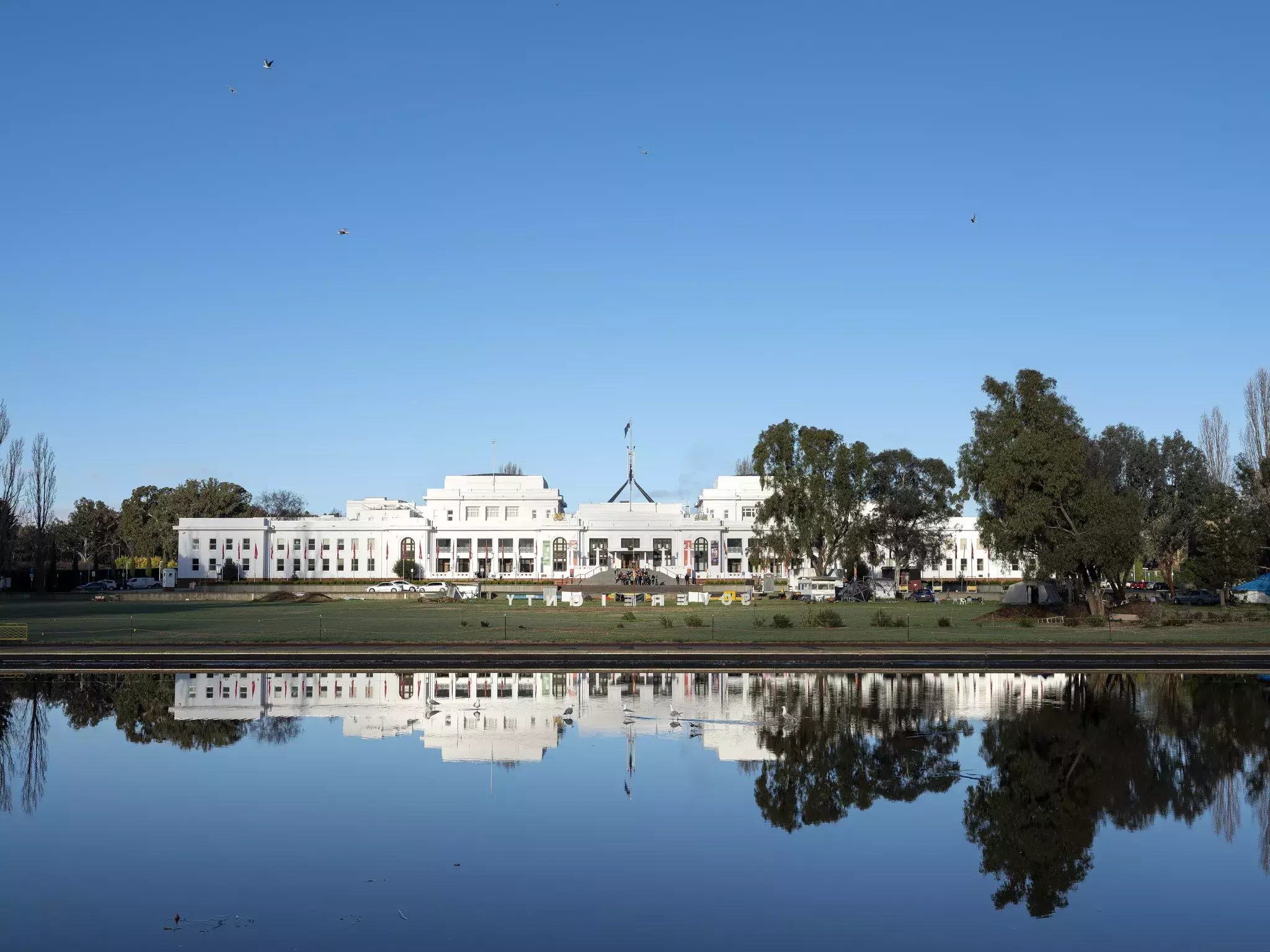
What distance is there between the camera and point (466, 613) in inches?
2092


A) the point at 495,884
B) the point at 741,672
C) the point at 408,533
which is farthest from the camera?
the point at 408,533

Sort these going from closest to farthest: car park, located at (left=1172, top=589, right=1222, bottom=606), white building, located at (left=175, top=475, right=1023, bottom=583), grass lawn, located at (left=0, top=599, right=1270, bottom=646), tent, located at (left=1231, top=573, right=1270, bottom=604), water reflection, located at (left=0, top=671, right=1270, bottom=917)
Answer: water reflection, located at (left=0, top=671, right=1270, bottom=917) → grass lawn, located at (left=0, top=599, right=1270, bottom=646) → car park, located at (left=1172, top=589, right=1222, bottom=606) → tent, located at (left=1231, top=573, right=1270, bottom=604) → white building, located at (left=175, top=475, right=1023, bottom=583)

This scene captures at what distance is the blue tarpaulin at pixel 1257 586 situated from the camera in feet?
228

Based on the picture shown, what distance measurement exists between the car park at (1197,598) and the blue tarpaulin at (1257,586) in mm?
1416

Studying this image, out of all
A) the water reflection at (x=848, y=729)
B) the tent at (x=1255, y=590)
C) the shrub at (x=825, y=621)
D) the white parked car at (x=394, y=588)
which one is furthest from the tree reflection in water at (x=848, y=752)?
the white parked car at (x=394, y=588)

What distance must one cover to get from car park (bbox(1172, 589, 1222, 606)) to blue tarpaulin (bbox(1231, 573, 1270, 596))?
4.65ft

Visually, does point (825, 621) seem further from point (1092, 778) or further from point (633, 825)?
point (633, 825)

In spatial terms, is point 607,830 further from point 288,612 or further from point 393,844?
point 288,612

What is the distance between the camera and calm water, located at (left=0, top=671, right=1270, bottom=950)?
28.1ft

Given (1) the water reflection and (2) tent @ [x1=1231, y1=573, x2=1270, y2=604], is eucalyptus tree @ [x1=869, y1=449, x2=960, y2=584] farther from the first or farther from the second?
(1) the water reflection

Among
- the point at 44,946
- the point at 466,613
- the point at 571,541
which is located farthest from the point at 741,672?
the point at 571,541

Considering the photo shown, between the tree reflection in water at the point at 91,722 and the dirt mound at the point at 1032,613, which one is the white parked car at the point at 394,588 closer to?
the dirt mound at the point at 1032,613

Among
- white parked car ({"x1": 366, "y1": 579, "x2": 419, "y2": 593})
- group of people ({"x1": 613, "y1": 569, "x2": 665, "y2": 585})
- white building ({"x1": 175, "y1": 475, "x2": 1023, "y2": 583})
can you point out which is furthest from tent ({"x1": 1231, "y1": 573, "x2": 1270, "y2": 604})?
white parked car ({"x1": 366, "y1": 579, "x2": 419, "y2": 593})

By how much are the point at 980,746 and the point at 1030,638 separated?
2156cm
